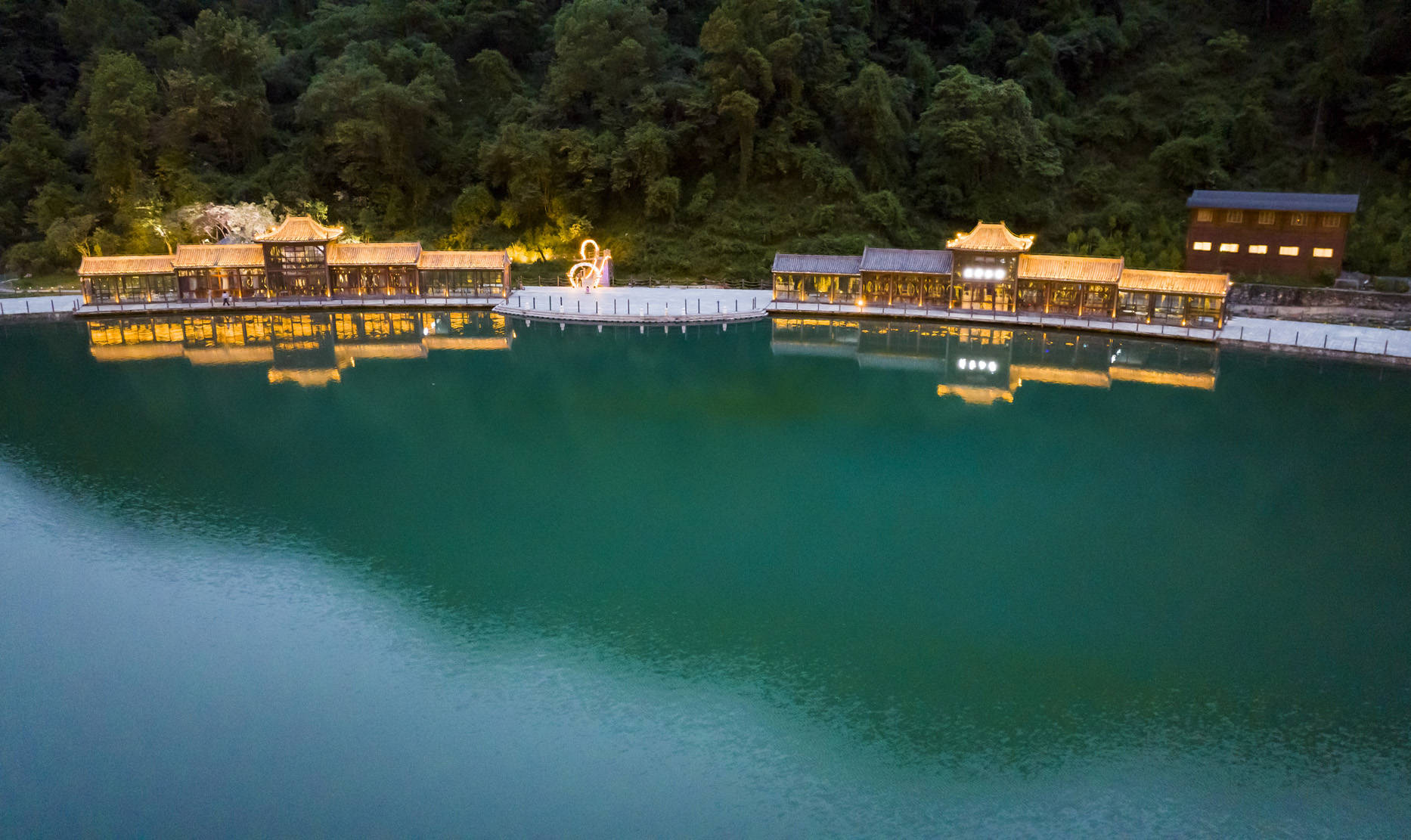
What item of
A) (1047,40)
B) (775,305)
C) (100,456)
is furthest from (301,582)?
A: (1047,40)

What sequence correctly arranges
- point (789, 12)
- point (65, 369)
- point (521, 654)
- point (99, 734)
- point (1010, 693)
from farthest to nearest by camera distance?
point (789, 12), point (65, 369), point (521, 654), point (1010, 693), point (99, 734)

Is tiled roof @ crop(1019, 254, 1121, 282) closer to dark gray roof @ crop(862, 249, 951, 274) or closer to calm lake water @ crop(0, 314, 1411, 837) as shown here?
dark gray roof @ crop(862, 249, 951, 274)

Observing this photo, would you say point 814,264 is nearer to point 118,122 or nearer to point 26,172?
point 118,122

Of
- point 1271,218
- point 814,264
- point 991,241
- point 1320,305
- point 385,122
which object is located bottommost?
point 1320,305

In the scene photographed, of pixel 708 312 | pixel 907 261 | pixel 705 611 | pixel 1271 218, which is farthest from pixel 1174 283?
pixel 705 611

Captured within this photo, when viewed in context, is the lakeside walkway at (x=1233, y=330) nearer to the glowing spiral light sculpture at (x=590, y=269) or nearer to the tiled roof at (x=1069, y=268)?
the tiled roof at (x=1069, y=268)

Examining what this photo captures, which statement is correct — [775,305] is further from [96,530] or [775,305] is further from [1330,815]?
[1330,815]

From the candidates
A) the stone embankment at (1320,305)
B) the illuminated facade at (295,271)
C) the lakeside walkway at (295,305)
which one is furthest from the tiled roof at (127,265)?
the stone embankment at (1320,305)
